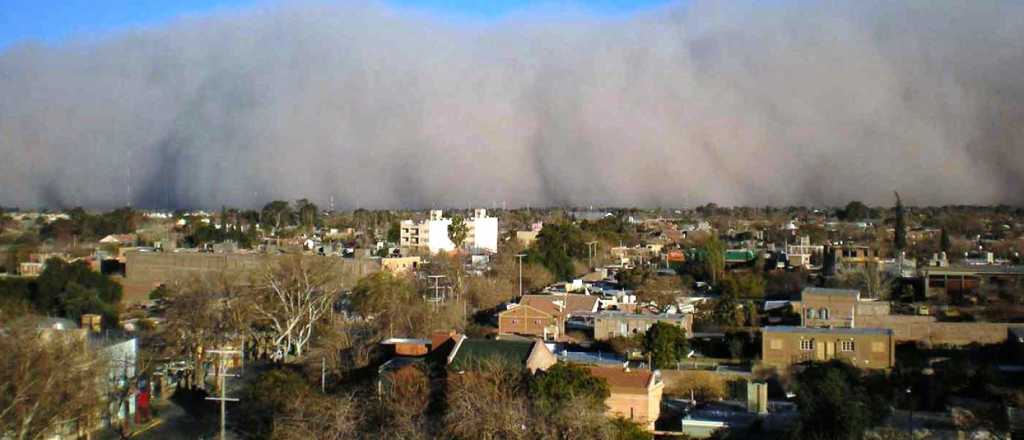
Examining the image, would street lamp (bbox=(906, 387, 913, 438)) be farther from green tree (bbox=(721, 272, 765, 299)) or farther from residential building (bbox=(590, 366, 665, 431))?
green tree (bbox=(721, 272, 765, 299))

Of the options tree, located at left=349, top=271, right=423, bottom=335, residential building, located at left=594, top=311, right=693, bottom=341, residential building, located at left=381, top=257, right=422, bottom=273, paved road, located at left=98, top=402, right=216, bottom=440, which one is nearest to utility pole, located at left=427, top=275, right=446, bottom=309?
tree, located at left=349, top=271, right=423, bottom=335

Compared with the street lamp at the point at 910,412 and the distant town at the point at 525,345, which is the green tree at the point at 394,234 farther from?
the street lamp at the point at 910,412

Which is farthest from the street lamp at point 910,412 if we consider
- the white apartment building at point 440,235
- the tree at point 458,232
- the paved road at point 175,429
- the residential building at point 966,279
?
the white apartment building at point 440,235

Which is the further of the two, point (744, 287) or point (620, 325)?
point (744, 287)

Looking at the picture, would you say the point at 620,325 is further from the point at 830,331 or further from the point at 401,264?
the point at 401,264

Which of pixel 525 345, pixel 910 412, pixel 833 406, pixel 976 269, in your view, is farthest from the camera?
pixel 976 269

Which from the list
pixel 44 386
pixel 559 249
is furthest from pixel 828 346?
pixel 559 249
